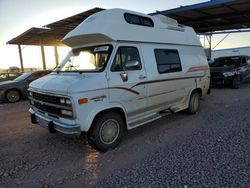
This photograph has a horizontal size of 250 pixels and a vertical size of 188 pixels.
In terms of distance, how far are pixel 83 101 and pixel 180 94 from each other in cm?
329

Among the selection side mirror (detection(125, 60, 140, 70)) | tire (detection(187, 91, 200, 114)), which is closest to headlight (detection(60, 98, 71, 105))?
side mirror (detection(125, 60, 140, 70))

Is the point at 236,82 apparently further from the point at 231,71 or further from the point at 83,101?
the point at 83,101

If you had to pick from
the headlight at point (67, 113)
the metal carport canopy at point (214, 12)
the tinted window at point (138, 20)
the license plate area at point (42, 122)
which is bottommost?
the license plate area at point (42, 122)

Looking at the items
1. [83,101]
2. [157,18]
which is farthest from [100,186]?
[157,18]

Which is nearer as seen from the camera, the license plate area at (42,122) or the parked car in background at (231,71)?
the license plate area at (42,122)

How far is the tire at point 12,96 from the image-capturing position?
9634 millimetres

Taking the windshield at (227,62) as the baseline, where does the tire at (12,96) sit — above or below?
below

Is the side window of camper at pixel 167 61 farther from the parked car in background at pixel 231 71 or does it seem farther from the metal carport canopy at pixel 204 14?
the parked car in background at pixel 231 71

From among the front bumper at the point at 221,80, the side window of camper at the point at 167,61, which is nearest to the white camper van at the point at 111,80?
the side window of camper at the point at 167,61

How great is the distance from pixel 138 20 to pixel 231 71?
8301 millimetres

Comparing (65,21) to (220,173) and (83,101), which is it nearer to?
(83,101)

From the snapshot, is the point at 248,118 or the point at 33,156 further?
the point at 248,118

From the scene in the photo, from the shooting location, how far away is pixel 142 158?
373 centimetres

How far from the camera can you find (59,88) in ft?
11.8
